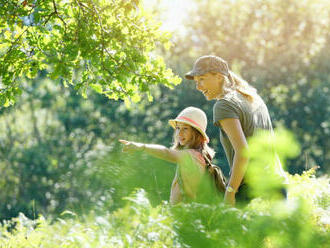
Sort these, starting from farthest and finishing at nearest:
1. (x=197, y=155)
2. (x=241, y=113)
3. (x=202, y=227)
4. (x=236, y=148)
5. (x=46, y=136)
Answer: (x=46, y=136)
(x=197, y=155)
(x=241, y=113)
(x=236, y=148)
(x=202, y=227)

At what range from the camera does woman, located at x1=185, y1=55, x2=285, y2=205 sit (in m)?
3.22

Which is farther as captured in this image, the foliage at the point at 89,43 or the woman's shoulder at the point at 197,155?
the foliage at the point at 89,43

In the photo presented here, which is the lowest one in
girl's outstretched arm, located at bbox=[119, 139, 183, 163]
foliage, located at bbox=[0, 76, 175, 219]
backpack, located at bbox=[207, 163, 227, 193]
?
foliage, located at bbox=[0, 76, 175, 219]

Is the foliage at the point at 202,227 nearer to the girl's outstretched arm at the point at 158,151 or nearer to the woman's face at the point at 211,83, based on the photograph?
the girl's outstretched arm at the point at 158,151

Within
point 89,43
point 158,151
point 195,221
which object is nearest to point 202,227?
point 195,221

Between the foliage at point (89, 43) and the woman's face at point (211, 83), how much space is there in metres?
2.00

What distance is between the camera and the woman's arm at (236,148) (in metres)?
3.20

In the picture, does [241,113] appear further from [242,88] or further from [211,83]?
[211,83]

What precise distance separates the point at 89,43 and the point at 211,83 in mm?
2292

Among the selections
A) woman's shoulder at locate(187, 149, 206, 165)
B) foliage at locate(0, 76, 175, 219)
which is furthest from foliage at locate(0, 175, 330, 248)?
foliage at locate(0, 76, 175, 219)

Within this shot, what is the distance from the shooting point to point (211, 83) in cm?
364

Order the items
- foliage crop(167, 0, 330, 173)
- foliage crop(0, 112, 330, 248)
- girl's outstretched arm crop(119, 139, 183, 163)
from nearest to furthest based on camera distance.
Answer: foliage crop(0, 112, 330, 248) → girl's outstretched arm crop(119, 139, 183, 163) → foliage crop(167, 0, 330, 173)

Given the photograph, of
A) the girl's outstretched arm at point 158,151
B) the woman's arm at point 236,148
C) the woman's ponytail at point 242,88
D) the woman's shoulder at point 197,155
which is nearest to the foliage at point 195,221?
the woman's arm at point 236,148

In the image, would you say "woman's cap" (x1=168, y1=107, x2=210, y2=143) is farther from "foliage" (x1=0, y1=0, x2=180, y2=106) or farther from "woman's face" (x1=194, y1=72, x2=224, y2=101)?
"foliage" (x1=0, y1=0, x2=180, y2=106)
